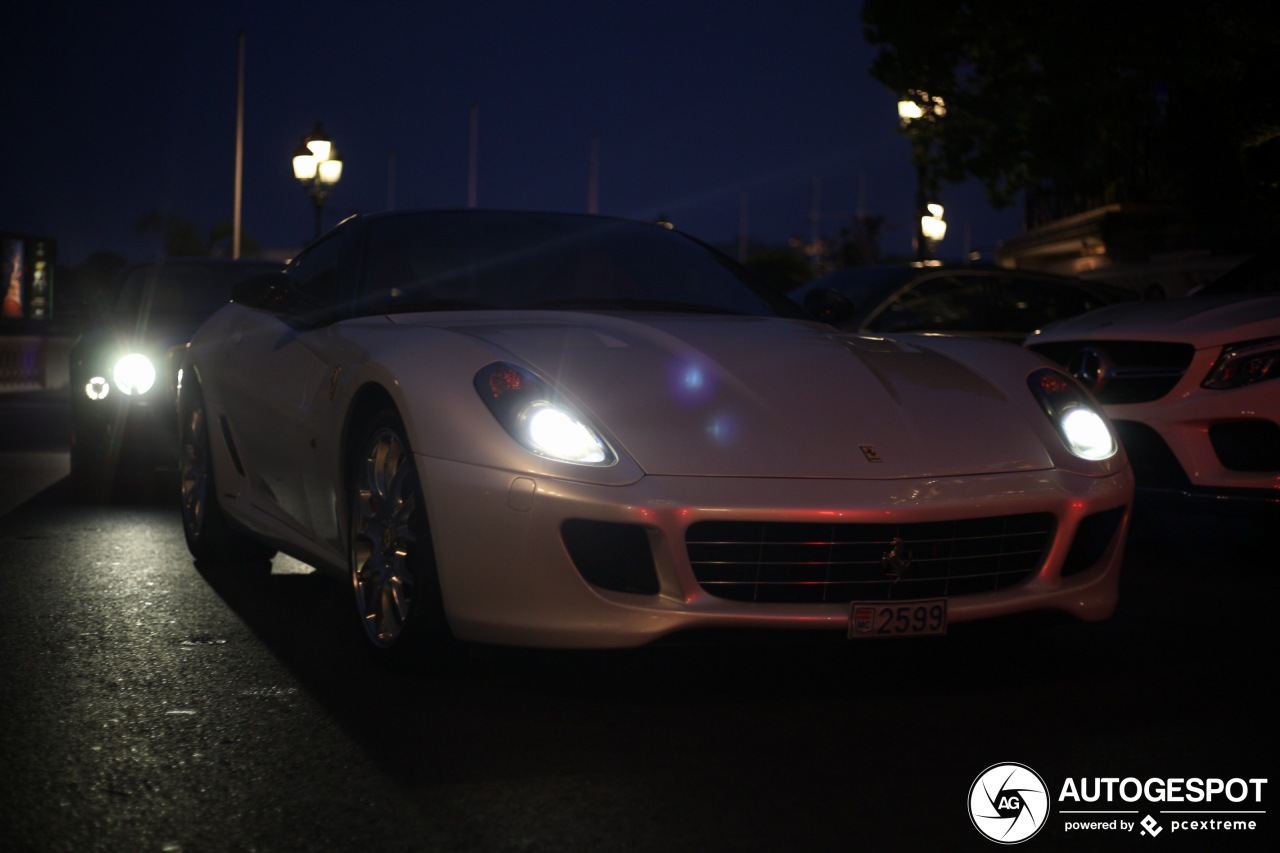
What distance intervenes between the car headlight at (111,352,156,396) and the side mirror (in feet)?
16.4

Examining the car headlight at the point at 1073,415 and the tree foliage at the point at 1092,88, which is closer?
the car headlight at the point at 1073,415

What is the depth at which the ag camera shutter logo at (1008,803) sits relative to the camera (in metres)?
3.48

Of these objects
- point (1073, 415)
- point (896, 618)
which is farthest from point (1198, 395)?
point (896, 618)

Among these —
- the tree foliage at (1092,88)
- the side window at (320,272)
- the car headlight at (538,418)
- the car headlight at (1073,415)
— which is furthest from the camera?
the tree foliage at (1092,88)

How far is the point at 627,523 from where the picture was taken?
4258mm

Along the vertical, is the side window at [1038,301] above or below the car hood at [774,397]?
above

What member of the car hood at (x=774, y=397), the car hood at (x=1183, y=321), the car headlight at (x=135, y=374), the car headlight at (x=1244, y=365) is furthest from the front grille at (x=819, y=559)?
the car headlight at (x=135, y=374)

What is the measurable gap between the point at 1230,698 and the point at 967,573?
2.70ft

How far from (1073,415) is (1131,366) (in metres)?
2.74

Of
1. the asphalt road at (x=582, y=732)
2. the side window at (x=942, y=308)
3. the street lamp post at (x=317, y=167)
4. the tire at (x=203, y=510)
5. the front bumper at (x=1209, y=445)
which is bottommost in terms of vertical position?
the asphalt road at (x=582, y=732)

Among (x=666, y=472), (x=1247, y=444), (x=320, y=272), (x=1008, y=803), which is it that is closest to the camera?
(x=1008, y=803)

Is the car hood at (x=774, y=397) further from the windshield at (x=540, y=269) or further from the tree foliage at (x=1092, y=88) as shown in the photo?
the tree foliage at (x=1092, y=88)

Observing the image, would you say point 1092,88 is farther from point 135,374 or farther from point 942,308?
point 135,374

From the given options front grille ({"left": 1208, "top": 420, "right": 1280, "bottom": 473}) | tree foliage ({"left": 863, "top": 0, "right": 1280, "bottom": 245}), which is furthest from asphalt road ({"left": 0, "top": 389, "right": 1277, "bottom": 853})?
tree foliage ({"left": 863, "top": 0, "right": 1280, "bottom": 245})
